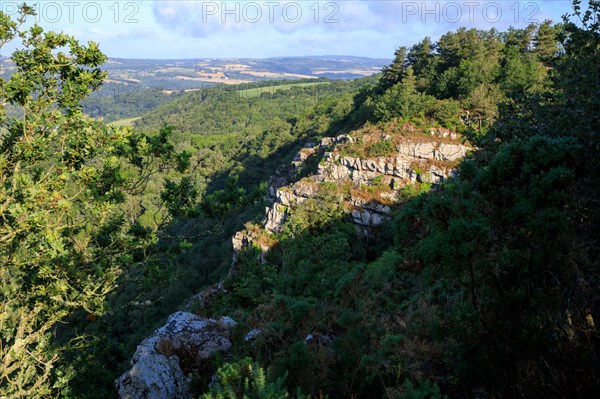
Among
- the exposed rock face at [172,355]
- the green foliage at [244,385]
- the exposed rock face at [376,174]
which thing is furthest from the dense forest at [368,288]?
the exposed rock face at [376,174]

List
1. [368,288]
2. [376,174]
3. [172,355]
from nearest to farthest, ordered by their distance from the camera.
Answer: [172,355] → [368,288] → [376,174]

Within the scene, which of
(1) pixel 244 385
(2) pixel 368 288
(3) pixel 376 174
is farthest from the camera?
(3) pixel 376 174

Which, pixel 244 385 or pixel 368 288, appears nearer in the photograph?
pixel 244 385

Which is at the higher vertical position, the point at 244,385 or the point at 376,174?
the point at 244,385

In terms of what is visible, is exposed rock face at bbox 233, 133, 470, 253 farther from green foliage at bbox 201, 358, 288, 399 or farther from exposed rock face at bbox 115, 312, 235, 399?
green foliage at bbox 201, 358, 288, 399

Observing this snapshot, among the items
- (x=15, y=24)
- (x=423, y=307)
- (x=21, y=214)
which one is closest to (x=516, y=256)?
(x=423, y=307)

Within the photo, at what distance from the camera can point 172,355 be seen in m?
7.37

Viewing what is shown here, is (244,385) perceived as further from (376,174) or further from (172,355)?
(376,174)

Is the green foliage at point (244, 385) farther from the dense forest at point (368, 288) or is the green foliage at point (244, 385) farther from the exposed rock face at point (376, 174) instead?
the exposed rock face at point (376, 174)

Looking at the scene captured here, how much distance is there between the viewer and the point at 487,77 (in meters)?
32.1

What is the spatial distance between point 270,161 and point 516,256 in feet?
197

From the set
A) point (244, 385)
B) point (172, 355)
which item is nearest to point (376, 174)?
point (172, 355)

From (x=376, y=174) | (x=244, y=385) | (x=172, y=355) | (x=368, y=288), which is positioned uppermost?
(x=244, y=385)

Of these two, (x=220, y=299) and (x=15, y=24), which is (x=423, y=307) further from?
(x=220, y=299)
